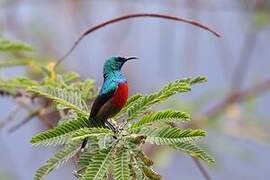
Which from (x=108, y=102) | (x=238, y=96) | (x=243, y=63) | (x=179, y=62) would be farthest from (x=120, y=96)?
(x=179, y=62)

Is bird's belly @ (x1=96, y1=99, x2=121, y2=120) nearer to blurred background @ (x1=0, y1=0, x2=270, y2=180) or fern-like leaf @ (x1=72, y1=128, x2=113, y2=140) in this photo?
fern-like leaf @ (x1=72, y1=128, x2=113, y2=140)

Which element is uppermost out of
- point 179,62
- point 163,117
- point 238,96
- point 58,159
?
point 179,62

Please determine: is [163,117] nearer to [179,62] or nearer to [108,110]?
[108,110]

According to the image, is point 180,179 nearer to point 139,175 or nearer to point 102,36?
point 102,36

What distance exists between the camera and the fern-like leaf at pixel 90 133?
65 cm

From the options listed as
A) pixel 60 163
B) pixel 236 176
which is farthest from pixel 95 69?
pixel 60 163

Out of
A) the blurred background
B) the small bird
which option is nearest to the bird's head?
the small bird

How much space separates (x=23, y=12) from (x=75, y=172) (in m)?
2.50

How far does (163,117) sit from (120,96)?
0.07 metres

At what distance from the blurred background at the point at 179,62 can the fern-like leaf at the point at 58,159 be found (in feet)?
4.54

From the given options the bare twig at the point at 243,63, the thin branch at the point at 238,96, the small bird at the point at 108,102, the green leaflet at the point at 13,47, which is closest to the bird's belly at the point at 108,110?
the small bird at the point at 108,102

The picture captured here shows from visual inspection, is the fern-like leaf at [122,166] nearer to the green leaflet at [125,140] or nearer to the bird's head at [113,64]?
the green leaflet at [125,140]

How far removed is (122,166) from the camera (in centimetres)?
65

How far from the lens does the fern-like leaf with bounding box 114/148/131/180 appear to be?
0.64 metres
